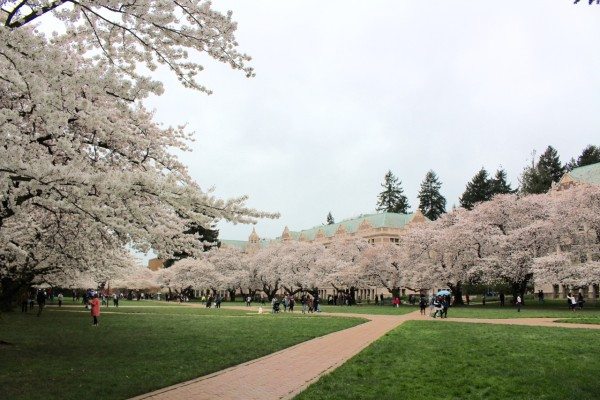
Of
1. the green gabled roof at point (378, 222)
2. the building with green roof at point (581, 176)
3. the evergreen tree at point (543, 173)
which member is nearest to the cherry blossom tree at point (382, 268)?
the building with green roof at point (581, 176)

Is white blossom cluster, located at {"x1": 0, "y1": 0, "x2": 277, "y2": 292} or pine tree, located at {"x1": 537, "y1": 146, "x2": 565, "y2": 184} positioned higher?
pine tree, located at {"x1": 537, "y1": 146, "x2": 565, "y2": 184}

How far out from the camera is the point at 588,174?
67.0 m

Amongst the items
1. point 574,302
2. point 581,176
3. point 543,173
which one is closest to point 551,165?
point 543,173

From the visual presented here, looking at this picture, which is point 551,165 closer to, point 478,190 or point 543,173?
point 543,173

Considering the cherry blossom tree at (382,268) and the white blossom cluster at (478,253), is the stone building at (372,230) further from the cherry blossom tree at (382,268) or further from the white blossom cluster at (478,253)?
the cherry blossom tree at (382,268)

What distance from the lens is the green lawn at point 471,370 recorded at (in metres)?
8.67

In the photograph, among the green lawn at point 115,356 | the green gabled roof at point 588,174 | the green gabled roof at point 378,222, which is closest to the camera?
the green lawn at point 115,356

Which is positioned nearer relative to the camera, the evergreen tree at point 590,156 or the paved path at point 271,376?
the paved path at point 271,376

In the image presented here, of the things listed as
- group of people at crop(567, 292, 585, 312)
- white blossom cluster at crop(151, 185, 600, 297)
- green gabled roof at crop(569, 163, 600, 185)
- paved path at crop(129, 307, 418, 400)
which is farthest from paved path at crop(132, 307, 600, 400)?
green gabled roof at crop(569, 163, 600, 185)

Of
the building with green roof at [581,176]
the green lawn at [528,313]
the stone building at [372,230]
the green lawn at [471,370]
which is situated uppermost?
the building with green roof at [581,176]

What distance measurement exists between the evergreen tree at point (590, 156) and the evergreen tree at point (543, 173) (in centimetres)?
616

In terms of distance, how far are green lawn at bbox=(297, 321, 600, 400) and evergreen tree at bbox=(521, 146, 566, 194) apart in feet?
247

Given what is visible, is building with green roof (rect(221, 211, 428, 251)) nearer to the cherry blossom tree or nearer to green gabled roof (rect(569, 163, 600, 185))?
the cherry blossom tree

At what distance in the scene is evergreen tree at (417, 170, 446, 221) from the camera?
346ft
